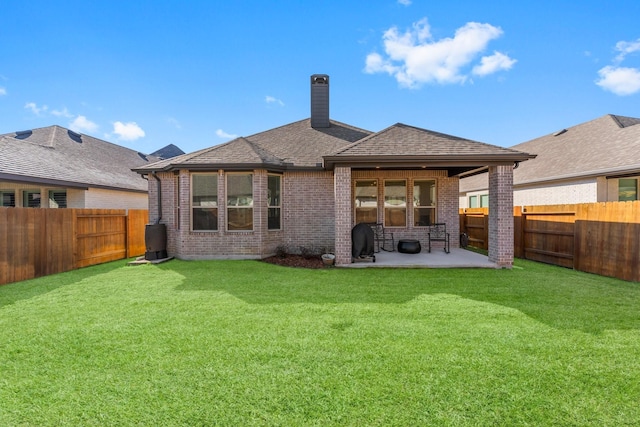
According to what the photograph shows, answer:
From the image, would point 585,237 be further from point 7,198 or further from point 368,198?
point 7,198

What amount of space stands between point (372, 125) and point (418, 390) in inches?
512

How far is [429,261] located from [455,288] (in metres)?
2.47

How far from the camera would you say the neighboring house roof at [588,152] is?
33.4 feet

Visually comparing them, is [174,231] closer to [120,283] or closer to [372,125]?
[120,283]

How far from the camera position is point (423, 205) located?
10.9 metres

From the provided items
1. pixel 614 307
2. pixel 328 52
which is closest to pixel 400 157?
pixel 614 307

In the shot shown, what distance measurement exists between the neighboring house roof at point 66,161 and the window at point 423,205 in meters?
12.8

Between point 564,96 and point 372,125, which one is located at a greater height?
point 564,96

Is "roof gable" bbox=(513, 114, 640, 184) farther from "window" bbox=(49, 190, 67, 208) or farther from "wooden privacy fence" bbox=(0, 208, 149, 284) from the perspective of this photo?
"window" bbox=(49, 190, 67, 208)

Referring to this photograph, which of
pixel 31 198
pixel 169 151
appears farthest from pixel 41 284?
pixel 169 151

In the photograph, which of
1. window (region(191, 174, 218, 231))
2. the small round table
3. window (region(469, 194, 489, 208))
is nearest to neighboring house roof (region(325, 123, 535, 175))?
the small round table

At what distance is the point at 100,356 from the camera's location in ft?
10.8

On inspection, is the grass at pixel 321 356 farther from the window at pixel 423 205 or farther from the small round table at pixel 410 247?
the window at pixel 423 205

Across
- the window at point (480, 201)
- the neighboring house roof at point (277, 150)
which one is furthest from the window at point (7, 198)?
the window at point (480, 201)
